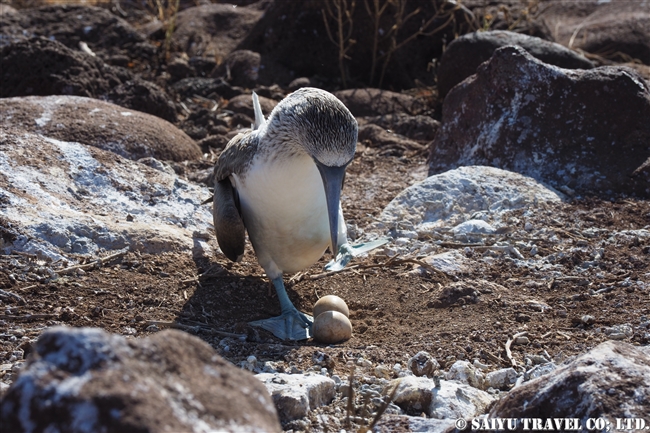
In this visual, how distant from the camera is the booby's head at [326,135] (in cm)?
427

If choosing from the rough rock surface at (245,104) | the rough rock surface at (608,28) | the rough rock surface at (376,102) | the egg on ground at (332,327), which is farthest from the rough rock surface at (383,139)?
the egg on ground at (332,327)

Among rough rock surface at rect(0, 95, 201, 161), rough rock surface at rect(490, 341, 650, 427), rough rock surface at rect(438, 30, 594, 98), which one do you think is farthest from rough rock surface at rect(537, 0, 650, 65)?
rough rock surface at rect(490, 341, 650, 427)

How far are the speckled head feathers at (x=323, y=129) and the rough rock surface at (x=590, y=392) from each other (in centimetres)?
190

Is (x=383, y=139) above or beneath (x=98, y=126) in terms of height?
beneath

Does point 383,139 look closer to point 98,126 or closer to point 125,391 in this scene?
point 98,126

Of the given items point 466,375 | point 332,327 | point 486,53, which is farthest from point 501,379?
point 486,53

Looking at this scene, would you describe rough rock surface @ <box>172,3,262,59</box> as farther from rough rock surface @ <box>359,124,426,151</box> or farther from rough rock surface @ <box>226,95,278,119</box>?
rough rock surface @ <box>359,124,426,151</box>

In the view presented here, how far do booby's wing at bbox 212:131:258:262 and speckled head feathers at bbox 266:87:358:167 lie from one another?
1.67ft

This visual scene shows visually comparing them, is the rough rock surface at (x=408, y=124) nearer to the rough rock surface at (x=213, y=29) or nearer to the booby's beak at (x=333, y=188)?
the rough rock surface at (x=213, y=29)

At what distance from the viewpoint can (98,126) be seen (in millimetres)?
6680

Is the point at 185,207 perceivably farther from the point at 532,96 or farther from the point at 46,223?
the point at 532,96

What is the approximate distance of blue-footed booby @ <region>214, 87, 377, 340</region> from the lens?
4.32m

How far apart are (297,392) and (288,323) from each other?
136 centimetres

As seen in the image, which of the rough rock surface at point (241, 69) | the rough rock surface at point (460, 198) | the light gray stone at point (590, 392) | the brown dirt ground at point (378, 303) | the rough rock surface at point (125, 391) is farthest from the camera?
the rough rock surface at point (241, 69)
